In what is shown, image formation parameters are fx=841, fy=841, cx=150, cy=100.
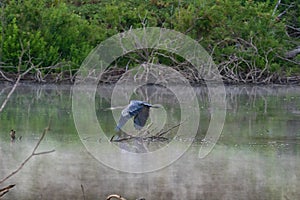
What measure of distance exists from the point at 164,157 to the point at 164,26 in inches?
353

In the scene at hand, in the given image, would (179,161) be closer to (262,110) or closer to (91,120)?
(91,120)

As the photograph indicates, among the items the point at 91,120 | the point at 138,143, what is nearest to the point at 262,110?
the point at 91,120

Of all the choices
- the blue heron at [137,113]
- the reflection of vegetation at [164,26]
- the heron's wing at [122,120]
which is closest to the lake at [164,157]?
the heron's wing at [122,120]

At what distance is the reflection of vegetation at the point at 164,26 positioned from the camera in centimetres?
1487

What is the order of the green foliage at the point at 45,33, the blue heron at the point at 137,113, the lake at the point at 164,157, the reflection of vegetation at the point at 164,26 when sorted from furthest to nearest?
the reflection of vegetation at the point at 164,26
the green foliage at the point at 45,33
the blue heron at the point at 137,113
the lake at the point at 164,157

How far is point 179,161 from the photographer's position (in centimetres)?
737

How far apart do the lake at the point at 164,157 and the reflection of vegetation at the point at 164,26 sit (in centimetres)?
268

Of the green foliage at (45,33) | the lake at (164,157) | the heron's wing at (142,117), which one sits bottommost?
the lake at (164,157)

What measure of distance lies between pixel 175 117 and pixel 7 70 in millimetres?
5052

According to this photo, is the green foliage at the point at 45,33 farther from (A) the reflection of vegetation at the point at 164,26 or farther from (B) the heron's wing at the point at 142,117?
(B) the heron's wing at the point at 142,117

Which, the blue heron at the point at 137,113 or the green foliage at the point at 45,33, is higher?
the green foliage at the point at 45,33

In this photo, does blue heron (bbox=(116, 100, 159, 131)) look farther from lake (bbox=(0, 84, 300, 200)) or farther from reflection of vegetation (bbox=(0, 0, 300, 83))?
reflection of vegetation (bbox=(0, 0, 300, 83))

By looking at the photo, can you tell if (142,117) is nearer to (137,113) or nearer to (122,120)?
(137,113)

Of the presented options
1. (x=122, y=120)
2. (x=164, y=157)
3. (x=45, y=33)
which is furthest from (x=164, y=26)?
(x=164, y=157)
